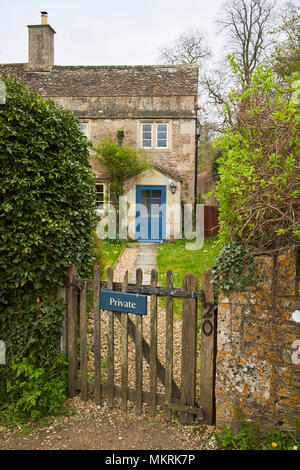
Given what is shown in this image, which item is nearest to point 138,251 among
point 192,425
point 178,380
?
point 178,380

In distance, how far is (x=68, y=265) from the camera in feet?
14.7

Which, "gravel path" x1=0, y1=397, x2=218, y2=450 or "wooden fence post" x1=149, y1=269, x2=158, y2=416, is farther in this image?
"wooden fence post" x1=149, y1=269, x2=158, y2=416

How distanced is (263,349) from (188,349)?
0.80m

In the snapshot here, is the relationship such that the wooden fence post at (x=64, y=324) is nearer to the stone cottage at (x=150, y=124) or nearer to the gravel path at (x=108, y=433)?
the gravel path at (x=108, y=433)

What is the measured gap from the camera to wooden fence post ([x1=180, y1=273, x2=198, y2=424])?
3994 millimetres

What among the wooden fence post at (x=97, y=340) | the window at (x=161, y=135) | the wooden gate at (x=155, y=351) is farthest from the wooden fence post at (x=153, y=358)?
the window at (x=161, y=135)

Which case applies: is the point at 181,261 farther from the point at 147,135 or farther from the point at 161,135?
the point at 147,135

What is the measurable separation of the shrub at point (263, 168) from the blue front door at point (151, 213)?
13.4 meters


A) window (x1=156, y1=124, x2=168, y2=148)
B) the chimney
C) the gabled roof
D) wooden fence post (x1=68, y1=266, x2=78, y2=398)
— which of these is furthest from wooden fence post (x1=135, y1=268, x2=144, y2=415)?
the chimney

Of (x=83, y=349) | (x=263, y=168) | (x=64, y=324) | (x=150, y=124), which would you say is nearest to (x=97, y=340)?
(x=83, y=349)

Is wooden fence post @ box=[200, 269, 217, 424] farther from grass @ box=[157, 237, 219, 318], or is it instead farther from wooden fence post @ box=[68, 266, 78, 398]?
grass @ box=[157, 237, 219, 318]

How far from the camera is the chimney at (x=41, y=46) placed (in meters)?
19.2

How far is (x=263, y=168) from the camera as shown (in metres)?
3.36

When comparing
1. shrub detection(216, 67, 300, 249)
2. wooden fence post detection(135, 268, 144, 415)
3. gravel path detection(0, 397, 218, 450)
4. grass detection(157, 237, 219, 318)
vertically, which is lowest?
gravel path detection(0, 397, 218, 450)
